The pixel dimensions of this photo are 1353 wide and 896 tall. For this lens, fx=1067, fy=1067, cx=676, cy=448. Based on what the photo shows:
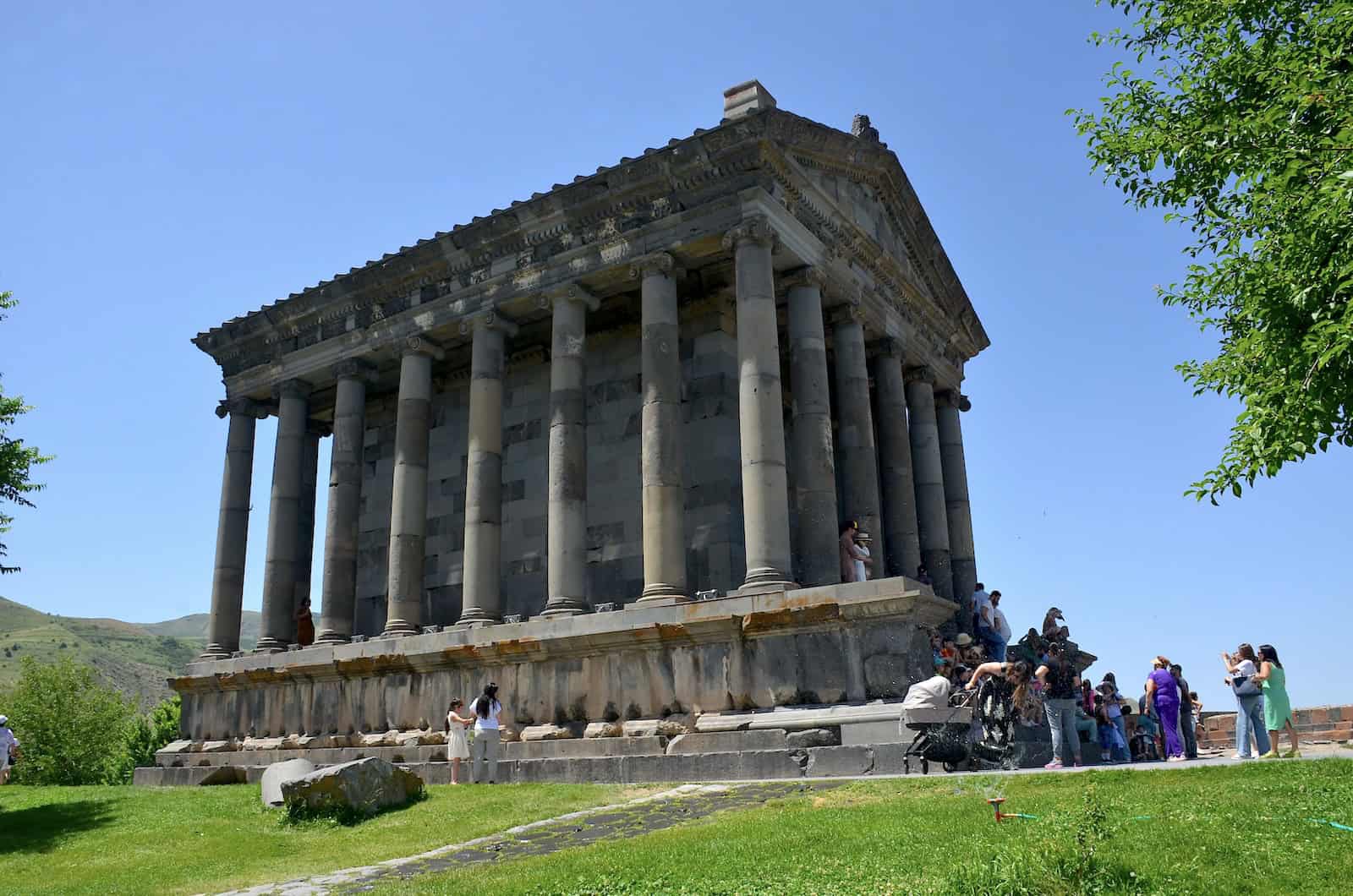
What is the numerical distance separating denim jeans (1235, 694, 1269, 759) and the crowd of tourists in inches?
0.5

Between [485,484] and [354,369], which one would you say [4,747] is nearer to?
[485,484]

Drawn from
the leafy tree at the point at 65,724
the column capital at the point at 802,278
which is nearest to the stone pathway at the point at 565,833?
the column capital at the point at 802,278

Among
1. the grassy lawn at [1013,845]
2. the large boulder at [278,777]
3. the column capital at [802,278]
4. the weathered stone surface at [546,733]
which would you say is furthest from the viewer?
the column capital at [802,278]

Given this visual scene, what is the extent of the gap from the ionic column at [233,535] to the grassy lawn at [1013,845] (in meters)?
20.2

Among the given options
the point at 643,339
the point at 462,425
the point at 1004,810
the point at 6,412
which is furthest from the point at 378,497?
the point at 1004,810

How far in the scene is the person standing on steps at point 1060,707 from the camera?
16016mm

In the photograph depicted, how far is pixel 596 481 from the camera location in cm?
2497

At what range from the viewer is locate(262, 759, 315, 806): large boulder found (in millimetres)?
16281

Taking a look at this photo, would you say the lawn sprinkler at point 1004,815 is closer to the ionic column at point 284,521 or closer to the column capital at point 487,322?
the column capital at point 487,322

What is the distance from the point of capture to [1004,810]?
9.98 m

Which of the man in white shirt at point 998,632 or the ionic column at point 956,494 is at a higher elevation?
the ionic column at point 956,494

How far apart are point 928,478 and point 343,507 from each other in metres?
14.8

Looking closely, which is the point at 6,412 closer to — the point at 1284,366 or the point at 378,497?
the point at 378,497

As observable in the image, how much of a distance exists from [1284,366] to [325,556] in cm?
2094
